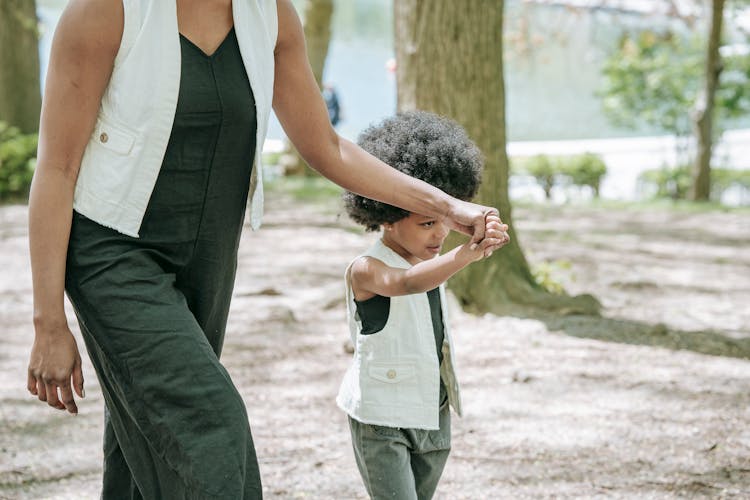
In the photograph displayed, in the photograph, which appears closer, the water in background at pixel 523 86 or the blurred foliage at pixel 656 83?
the blurred foliage at pixel 656 83

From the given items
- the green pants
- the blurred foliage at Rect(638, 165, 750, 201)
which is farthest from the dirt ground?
the blurred foliage at Rect(638, 165, 750, 201)

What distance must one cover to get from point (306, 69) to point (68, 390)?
0.94 m

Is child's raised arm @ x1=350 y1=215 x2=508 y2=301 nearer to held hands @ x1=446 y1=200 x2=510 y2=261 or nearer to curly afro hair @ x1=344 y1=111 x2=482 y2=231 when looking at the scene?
held hands @ x1=446 y1=200 x2=510 y2=261

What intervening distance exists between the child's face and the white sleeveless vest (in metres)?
0.89

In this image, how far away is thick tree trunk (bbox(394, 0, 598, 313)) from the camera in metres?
6.12

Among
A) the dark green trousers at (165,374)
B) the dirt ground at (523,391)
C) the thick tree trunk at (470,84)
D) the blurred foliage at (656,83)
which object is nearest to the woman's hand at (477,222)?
the dark green trousers at (165,374)

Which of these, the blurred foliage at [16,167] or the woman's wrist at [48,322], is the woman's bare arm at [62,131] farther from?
the blurred foliage at [16,167]

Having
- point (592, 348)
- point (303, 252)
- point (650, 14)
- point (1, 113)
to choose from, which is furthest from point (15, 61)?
point (650, 14)

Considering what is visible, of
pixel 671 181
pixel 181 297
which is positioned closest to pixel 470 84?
pixel 181 297

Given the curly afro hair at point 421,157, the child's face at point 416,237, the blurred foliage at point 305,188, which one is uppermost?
the curly afro hair at point 421,157

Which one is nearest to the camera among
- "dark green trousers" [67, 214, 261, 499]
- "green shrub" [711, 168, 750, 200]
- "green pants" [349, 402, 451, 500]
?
"dark green trousers" [67, 214, 261, 499]

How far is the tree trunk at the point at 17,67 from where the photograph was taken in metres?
14.0

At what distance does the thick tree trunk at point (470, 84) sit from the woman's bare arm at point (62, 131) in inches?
163

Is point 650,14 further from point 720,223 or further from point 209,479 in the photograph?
point 209,479
